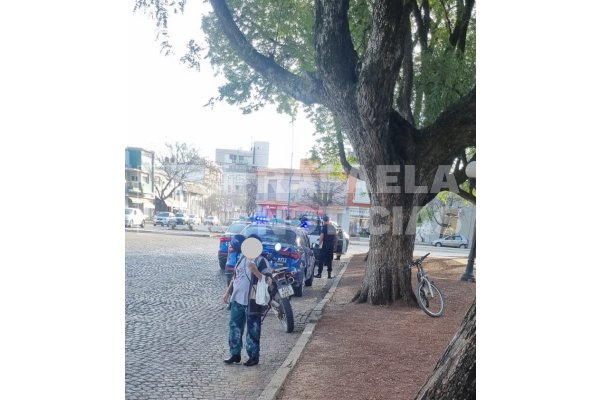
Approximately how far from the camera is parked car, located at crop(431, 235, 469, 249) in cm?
360

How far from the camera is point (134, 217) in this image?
2568 mm

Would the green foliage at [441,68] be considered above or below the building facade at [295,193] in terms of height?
above

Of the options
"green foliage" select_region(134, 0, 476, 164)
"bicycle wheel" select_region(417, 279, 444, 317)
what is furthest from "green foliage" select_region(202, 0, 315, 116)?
"bicycle wheel" select_region(417, 279, 444, 317)

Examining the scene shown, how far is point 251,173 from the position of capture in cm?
258

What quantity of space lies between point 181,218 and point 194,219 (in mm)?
108

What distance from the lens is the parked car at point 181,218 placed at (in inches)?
109

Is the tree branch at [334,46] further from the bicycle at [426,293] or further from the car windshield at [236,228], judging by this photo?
the bicycle at [426,293]

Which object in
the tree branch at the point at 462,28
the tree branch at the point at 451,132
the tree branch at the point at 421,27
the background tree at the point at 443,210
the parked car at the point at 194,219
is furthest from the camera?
the tree branch at the point at 421,27

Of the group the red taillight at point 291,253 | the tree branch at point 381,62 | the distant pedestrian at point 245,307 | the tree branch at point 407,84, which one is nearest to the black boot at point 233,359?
the distant pedestrian at point 245,307

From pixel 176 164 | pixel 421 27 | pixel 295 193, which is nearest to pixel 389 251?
pixel 295 193

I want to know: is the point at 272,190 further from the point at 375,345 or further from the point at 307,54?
the point at 307,54

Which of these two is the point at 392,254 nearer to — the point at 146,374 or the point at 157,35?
the point at 146,374

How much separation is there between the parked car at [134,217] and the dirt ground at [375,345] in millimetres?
1418
